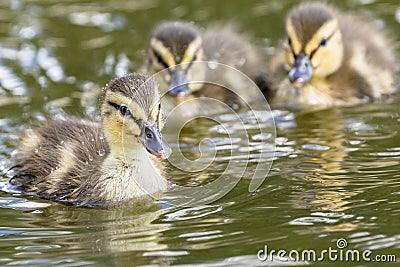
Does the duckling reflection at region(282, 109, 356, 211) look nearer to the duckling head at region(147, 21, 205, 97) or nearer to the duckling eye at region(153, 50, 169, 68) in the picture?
the duckling head at region(147, 21, 205, 97)

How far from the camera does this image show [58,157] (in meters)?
4.25

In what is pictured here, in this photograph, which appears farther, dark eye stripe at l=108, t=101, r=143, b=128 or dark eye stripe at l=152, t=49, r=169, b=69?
dark eye stripe at l=152, t=49, r=169, b=69

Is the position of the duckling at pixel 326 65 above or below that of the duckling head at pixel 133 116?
above

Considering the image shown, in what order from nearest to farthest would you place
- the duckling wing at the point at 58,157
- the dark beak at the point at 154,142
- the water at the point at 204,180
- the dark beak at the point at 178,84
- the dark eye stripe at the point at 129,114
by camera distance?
the water at the point at 204,180 → the dark beak at the point at 154,142 → the dark eye stripe at the point at 129,114 → the duckling wing at the point at 58,157 → the dark beak at the point at 178,84

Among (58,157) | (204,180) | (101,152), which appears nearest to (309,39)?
(204,180)

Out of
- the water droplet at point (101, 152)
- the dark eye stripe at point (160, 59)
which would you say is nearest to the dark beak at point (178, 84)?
the dark eye stripe at point (160, 59)

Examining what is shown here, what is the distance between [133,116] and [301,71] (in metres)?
1.87

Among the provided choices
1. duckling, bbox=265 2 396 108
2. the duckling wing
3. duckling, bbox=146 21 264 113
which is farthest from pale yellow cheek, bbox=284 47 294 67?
the duckling wing

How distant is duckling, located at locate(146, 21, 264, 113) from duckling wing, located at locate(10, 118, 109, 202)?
120 cm

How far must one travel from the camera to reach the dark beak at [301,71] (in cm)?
555

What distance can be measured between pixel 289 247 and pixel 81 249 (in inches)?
29.4

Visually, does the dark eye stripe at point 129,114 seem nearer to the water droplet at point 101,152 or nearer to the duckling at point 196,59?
the water droplet at point 101,152

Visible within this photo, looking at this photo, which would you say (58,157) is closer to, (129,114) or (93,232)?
(129,114)

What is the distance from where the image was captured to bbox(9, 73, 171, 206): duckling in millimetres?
3955
